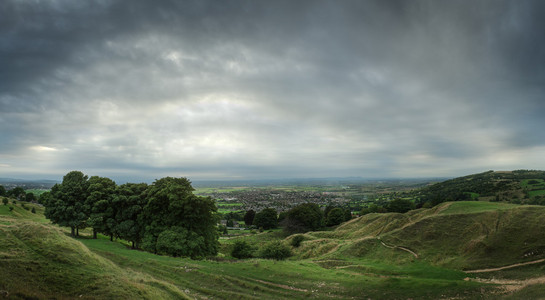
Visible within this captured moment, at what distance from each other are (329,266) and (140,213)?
29.6 m

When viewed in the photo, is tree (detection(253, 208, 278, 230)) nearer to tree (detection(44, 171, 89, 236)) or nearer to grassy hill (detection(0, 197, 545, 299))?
grassy hill (detection(0, 197, 545, 299))

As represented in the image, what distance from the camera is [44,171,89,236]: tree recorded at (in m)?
34.1

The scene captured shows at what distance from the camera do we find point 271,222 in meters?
87.9

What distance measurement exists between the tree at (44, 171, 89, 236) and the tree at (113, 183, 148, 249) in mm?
4628

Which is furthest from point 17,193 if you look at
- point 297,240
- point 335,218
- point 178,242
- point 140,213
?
point 335,218

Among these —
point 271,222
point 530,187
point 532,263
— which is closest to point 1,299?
point 532,263

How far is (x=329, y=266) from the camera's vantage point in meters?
33.5

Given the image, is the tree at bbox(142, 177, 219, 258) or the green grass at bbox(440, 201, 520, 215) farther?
the green grass at bbox(440, 201, 520, 215)

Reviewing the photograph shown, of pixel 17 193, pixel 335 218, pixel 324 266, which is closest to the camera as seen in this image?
pixel 324 266

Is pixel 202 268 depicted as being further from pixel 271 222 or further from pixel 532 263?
pixel 271 222

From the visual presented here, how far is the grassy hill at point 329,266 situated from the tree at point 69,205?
748cm

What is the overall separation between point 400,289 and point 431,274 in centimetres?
840

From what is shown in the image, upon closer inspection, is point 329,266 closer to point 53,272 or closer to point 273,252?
point 273,252

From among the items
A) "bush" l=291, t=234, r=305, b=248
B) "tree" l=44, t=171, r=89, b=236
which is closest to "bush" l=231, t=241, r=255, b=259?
"bush" l=291, t=234, r=305, b=248
